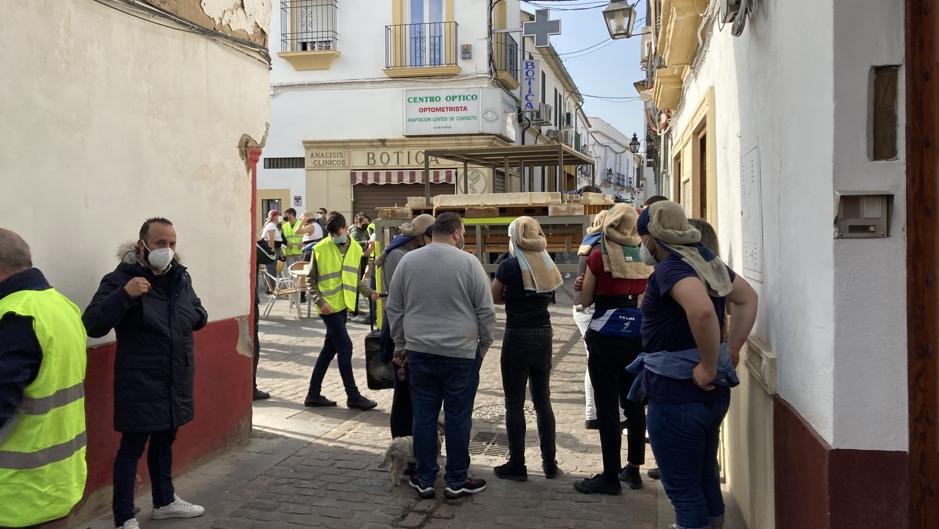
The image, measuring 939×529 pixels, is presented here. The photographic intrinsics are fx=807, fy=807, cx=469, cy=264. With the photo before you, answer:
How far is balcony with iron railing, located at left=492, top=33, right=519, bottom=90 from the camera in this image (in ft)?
77.7

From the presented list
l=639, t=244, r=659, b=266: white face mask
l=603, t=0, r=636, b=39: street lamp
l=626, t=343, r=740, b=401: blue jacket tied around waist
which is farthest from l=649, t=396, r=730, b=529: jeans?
l=603, t=0, r=636, b=39: street lamp

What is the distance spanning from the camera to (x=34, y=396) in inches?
120

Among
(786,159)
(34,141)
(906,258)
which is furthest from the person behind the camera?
(34,141)

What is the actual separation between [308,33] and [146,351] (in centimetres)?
2173

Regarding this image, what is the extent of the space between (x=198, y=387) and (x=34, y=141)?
2014 millimetres

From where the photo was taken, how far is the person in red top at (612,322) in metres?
4.92

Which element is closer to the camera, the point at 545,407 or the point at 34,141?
the point at 34,141

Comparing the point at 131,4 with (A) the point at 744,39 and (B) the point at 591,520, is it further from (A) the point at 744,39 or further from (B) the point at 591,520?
(B) the point at 591,520

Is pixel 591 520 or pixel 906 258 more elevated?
pixel 906 258

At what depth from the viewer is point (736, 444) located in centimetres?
460

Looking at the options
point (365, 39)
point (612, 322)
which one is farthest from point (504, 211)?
point (365, 39)

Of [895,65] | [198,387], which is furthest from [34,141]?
[895,65]

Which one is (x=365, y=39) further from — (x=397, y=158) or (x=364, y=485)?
(x=364, y=485)

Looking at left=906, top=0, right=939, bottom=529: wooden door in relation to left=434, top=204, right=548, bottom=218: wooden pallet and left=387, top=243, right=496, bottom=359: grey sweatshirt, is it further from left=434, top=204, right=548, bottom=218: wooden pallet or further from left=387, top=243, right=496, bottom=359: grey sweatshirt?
left=434, top=204, right=548, bottom=218: wooden pallet
